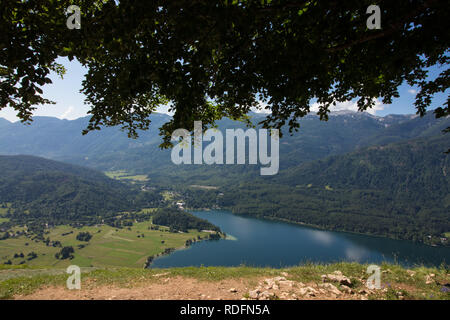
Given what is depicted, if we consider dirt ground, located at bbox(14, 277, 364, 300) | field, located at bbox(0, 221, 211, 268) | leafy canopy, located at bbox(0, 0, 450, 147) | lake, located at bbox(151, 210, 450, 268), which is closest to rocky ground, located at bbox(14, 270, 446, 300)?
dirt ground, located at bbox(14, 277, 364, 300)

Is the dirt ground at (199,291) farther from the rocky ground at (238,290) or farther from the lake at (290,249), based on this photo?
the lake at (290,249)

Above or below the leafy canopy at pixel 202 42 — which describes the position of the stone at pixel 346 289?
below

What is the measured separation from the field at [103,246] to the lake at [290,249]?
47.0ft

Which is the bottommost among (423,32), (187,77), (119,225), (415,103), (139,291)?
(119,225)

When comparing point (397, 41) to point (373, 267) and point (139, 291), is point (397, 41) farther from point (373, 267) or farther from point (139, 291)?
point (139, 291)

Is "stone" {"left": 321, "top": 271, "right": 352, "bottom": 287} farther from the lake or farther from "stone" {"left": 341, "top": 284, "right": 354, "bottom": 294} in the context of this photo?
the lake

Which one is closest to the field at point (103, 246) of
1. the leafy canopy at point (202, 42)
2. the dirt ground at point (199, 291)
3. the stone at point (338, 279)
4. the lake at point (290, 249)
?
the lake at point (290, 249)

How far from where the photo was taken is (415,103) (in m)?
7.81

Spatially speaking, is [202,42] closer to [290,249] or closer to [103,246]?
[290,249]

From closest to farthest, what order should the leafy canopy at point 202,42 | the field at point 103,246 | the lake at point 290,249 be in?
the leafy canopy at point 202,42
the lake at point 290,249
the field at point 103,246

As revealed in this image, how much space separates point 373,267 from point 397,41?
818 centimetres

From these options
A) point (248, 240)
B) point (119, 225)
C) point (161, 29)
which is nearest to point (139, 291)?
point (161, 29)

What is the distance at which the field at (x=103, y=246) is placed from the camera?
94.9 m

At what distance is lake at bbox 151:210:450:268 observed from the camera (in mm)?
90438
